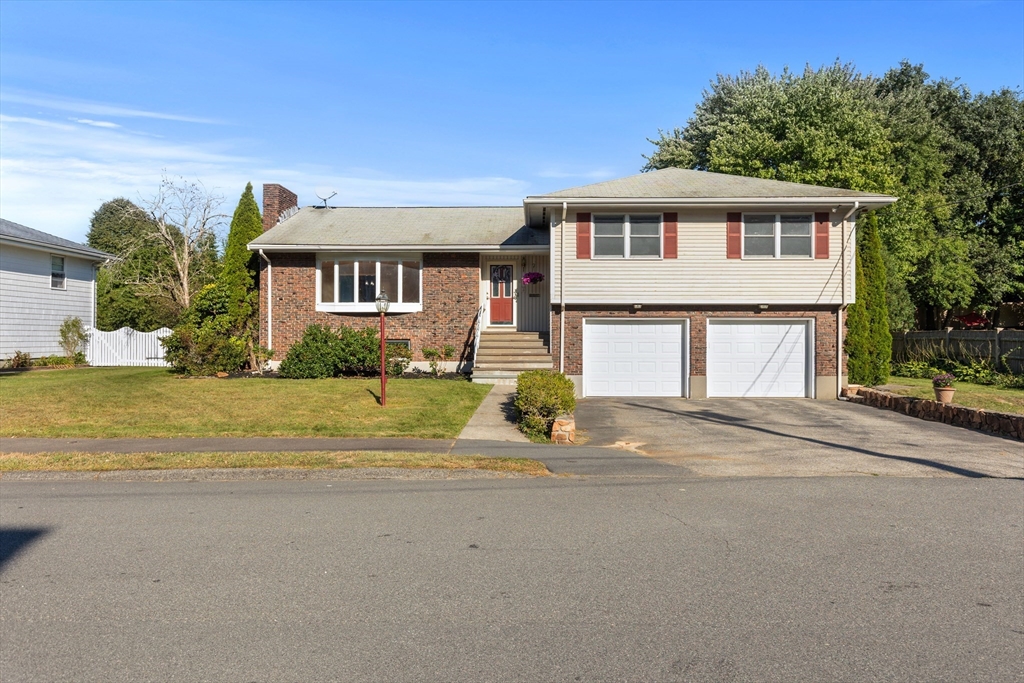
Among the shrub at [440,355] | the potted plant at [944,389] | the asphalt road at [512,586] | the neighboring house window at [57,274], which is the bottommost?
the asphalt road at [512,586]

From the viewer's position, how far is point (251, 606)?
5.01 meters

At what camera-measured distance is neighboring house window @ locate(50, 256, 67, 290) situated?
88.7 ft

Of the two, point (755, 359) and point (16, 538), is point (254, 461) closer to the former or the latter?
point (16, 538)

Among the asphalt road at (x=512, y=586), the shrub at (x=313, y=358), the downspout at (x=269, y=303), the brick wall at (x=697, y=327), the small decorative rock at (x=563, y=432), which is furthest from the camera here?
the downspout at (x=269, y=303)

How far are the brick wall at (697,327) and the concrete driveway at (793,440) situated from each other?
1.63 meters

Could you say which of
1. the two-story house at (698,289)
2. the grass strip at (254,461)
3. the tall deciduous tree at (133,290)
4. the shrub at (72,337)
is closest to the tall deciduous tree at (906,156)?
the two-story house at (698,289)

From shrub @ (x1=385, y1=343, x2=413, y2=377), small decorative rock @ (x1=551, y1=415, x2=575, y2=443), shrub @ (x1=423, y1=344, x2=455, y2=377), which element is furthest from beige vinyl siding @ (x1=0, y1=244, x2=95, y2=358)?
small decorative rock @ (x1=551, y1=415, x2=575, y2=443)

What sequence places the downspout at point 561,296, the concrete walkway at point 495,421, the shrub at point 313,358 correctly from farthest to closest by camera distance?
the shrub at point 313,358, the downspout at point 561,296, the concrete walkway at point 495,421

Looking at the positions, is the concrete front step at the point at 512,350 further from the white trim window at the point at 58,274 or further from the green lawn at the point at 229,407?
the white trim window at the point at 58,274

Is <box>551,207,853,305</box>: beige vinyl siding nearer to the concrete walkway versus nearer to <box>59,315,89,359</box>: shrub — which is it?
the concrete walkway

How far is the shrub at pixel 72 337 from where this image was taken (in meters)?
26.9

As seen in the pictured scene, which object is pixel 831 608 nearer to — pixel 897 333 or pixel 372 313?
pixel 372 313

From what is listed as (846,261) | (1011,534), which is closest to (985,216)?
(846,261)

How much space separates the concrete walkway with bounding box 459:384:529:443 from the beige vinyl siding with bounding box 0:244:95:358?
55.7 feet
